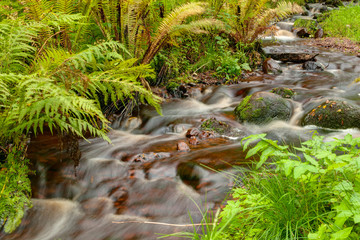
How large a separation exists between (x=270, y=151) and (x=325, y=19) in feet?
48.1

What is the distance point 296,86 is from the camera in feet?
21.3

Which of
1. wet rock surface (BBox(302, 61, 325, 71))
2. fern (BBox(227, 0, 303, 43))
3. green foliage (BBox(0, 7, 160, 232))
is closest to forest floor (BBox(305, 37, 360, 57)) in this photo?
wet rock surface (BBox(302, 61, 325, 71))

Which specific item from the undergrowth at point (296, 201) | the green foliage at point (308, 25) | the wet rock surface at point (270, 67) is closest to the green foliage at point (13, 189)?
the undergrowth at point (296, 201)

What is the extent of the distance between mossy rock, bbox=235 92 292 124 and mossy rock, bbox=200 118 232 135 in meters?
0.40

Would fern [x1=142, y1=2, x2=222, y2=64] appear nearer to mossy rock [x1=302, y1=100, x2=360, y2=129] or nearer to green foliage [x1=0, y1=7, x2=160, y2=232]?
green foliage [x1=0, y1=7, x2=160, y2=232]

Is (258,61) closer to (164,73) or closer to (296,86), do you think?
(296,86)

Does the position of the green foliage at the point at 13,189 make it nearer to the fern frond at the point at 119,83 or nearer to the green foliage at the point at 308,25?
the fern frond at the point at 119,83

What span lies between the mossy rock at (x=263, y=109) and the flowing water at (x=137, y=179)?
140 millimetres

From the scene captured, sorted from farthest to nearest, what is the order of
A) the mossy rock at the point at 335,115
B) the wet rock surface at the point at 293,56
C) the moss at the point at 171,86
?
1. the wet rock surface at the point at 293,56
2. the moss at the point at 171,86
3. the mossy rock at the point at 335,115

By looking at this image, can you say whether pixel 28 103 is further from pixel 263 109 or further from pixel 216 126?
pixel 263 109

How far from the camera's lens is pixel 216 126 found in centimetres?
459

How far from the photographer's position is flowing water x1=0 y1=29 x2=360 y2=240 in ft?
8.32

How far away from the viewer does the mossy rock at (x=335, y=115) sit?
4.18 metres

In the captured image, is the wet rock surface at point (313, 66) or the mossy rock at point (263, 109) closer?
the mossy rock at point (263, 109)
